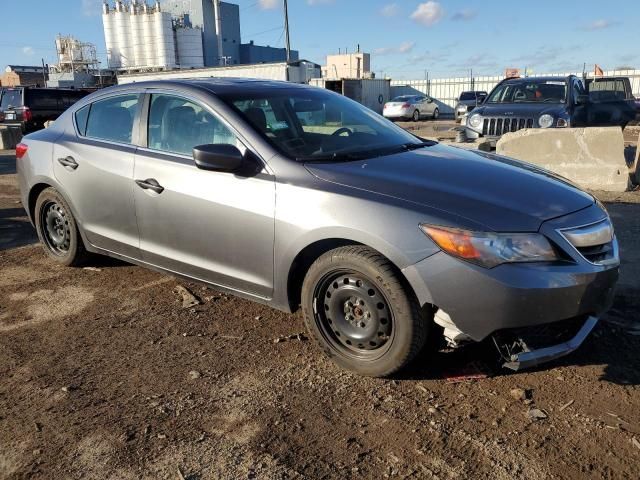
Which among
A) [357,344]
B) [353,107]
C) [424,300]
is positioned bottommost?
[357,344]

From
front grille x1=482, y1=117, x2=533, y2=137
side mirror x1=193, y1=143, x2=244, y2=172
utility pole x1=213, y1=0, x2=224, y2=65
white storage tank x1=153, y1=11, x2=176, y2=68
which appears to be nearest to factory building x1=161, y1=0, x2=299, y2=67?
utility pole x1=213, y1=0, x2=224, y2=65

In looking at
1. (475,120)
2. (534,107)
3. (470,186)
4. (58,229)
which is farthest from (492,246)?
(534,107)

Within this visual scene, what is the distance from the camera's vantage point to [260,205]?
332 cm

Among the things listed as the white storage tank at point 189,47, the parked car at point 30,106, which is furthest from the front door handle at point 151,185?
the white storage tank at point 189,47

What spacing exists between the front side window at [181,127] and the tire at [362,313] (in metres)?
1.15

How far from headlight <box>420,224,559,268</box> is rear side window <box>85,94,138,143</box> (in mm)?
2705

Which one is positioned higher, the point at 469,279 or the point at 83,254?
the point at 469,279

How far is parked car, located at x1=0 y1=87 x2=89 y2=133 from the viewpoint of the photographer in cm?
1803

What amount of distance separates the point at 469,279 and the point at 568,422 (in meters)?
0.88

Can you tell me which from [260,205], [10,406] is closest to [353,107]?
[260,205]

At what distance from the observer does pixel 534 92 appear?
10.1 metres

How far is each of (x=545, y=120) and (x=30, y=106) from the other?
53.7ft

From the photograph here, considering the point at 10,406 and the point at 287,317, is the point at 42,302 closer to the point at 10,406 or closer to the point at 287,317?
the point at 10,406

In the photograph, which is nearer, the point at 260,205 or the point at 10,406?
the point at 10,406
